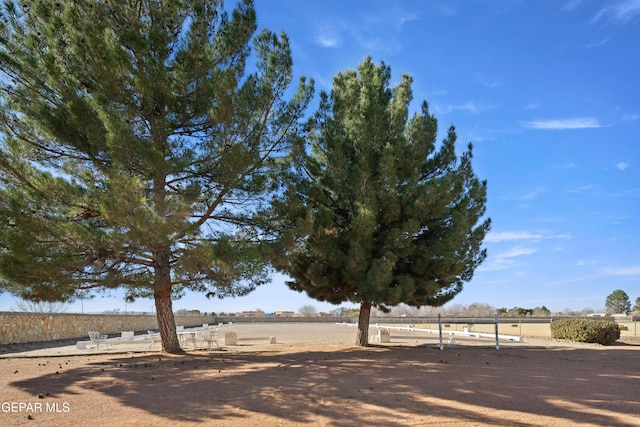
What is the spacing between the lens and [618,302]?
104688 mm

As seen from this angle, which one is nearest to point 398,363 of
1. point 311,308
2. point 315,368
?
point 315,368

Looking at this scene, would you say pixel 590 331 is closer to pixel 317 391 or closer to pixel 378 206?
pixel 378 206

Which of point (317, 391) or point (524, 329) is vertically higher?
point (317, 391)

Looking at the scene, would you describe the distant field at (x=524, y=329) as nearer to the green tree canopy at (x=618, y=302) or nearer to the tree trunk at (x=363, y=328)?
the tree trunk at (x=363, y=328)

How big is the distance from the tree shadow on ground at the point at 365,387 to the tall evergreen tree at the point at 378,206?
9.24 ft

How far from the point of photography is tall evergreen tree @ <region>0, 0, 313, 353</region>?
10.8 metres

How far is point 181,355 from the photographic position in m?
13.2

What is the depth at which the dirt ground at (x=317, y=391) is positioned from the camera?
243 inches

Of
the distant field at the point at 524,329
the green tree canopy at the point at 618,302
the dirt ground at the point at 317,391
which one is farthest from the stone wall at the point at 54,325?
the green tree canopy at the point at 618,302

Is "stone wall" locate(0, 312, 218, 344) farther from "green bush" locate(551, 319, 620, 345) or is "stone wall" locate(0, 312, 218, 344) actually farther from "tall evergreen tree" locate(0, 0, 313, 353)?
"green bush" locate(551, 319, 620, 345)

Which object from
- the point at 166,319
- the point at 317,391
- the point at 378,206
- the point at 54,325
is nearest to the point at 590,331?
the point at 378,206

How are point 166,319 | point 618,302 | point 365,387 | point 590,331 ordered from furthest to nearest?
point 618,302 → point 590,331 → point 166,319 → point 365,387

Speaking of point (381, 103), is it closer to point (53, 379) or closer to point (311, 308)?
point (53, 379)

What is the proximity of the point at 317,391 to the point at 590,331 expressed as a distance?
17158 mm
